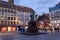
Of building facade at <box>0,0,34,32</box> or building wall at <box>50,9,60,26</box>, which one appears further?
building wall at <box>50,9,60,26</box>

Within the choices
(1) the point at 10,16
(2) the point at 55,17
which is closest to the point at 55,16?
(2) the point at 55,17

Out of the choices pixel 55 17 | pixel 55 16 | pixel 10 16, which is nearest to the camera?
pixel 10 16

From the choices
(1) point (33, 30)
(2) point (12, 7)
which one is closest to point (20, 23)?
(2) point (12, 7)

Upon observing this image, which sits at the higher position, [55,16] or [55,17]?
[55,16]

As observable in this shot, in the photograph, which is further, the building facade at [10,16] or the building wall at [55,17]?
the building wall at [55,17]

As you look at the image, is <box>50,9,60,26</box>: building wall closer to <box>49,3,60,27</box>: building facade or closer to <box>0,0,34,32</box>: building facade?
<box>49,3,60,27</box>: building facade

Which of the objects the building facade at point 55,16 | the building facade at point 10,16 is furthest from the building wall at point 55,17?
the building facade at point 10,16

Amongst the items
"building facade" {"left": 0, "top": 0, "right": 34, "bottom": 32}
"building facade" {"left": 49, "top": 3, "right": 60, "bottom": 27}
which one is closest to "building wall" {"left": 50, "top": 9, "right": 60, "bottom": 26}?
"building facade" {"left": 49, "top": 3, "right": 60, "bottom": 27}

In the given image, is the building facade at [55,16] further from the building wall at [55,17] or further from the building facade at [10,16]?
the building facade at [10,16]

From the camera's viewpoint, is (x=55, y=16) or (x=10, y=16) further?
(x=55, y=16)

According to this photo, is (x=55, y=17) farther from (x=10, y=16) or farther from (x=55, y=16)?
(x=10, y=16)

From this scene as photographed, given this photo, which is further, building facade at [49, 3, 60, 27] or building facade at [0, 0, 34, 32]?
building facade at [49, 3, 60, 27]

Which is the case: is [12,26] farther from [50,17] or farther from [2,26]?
[50,17]

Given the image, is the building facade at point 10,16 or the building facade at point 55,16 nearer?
the building facade at point 10,16
